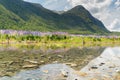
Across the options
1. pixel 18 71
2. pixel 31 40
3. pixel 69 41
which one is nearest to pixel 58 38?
pixel 69 41

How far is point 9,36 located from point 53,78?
6261 centimetres

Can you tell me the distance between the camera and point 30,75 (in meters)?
17.6

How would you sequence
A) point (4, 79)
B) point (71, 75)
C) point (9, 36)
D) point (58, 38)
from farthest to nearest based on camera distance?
point (58, 38) < point (9, 36) < point (71, 75) < point (4, 79)

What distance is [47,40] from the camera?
278 ft

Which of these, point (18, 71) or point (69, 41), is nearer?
point (18, 71)

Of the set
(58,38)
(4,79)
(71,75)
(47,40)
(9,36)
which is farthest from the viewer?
(58,38)

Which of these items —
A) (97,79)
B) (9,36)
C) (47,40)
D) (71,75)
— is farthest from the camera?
(47,40)

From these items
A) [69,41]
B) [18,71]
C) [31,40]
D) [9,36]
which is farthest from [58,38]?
[18,71]

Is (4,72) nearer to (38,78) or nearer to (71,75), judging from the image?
(38,78)

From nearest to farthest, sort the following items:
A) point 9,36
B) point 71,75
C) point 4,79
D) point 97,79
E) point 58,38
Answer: point 4,79 → point 97,79 → point 71,75 → point 9,36 → point 58,38

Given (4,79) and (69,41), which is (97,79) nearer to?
(4,79)

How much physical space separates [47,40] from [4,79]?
68939mm

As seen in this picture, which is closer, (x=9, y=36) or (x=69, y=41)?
(x=9, y=36)

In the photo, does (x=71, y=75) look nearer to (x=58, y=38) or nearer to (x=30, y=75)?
(x=30, y=75)
